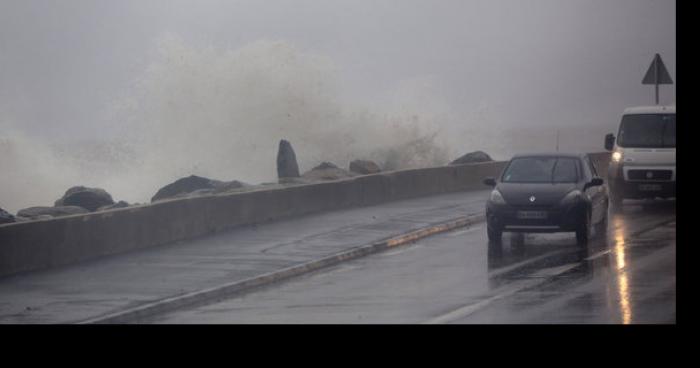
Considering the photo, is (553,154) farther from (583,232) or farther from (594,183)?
(583,232)

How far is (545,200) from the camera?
2142 cm

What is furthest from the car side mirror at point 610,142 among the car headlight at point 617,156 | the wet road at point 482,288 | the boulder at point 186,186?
the boulder at point 186,186

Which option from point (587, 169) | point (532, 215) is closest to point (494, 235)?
point (532, 215)

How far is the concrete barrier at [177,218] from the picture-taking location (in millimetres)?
18594

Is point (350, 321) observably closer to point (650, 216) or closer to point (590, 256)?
point (590, 256)

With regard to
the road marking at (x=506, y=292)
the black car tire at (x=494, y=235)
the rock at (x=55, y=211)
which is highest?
the rock at (x=55, y=211)

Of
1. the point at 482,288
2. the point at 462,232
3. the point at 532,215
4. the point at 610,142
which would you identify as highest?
the point at 610,142

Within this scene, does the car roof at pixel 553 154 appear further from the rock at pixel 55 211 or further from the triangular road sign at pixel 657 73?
the triangular road sign at pixel 657 73

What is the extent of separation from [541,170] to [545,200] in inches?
59.2

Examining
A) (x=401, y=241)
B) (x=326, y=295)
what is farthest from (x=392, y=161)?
(x=326, y=295)

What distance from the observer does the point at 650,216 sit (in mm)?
26641

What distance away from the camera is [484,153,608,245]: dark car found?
21328mm

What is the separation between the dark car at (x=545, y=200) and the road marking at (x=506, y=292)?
266cm

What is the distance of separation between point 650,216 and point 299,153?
109 ft
